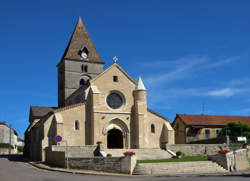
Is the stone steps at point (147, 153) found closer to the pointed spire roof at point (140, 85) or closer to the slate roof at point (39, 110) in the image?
the pointed spire roof at point (140, 85)

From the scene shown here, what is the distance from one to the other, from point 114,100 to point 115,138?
4.97 metres

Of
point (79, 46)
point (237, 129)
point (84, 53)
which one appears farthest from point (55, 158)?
point (237, 129)

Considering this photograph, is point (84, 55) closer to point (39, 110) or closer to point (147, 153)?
point (39, 110)

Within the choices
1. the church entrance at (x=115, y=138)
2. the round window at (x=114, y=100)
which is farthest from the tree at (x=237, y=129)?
the round window at (x=114, y=100)

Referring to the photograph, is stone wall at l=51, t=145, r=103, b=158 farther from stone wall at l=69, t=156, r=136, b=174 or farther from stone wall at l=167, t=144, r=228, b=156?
stone wall at l=167, t=144, r=228, b=156

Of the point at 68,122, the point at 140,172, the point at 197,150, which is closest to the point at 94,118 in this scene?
the point at 68,122

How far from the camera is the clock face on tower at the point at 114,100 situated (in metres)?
41.2

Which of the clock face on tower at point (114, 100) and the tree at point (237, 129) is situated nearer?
the clock face on tower at point (114, 100)

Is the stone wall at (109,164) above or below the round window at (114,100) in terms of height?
below

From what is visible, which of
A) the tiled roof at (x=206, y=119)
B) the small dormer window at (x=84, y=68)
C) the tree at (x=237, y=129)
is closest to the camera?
the tree at (x=237, y=129)

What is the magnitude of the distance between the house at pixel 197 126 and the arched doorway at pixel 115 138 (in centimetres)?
1577

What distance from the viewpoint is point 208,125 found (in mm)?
55000

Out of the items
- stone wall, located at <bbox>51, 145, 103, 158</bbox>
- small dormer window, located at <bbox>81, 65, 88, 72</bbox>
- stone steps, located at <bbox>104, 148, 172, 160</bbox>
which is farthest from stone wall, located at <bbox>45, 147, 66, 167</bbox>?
small dormer window, located at <bbox>81, 65, 88, 72</bbox>

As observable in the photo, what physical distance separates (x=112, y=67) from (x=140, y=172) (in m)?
19.7
